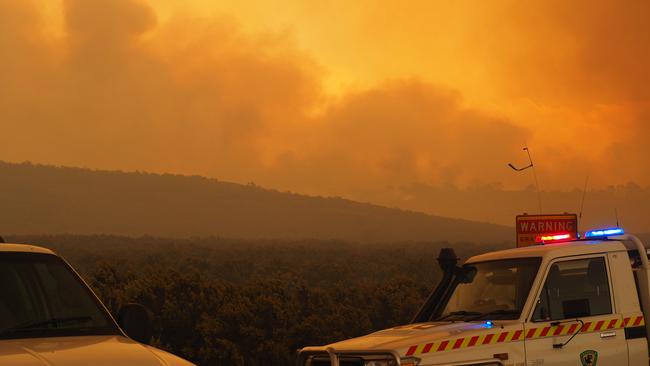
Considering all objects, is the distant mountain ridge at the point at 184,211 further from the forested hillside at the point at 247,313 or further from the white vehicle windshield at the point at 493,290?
the white vehicle windshield at the point at 493,290

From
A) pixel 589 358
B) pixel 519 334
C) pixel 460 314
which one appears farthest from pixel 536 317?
pixel 460 314


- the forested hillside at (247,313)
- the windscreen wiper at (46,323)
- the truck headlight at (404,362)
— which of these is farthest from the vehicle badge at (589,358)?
the forested hillside at (247,313)

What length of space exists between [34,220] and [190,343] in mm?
139431

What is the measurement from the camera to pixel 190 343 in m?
34.5

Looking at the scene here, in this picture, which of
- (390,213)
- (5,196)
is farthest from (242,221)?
(5,196)

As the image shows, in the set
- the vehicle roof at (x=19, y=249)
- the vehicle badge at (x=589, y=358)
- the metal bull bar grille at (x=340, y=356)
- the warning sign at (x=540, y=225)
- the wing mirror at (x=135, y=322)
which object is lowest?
the vehicle badge at (x=589, y=358)

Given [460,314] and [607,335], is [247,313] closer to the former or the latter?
[460,314]

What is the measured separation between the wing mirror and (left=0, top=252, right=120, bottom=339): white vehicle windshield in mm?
73

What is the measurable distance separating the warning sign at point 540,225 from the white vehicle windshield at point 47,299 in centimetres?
1123

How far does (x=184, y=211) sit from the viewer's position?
188m

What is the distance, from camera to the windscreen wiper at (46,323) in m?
6.55

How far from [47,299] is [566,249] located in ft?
14.8

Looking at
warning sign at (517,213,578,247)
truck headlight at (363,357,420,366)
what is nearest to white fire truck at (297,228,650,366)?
truck headlight at (363,357,420,366)

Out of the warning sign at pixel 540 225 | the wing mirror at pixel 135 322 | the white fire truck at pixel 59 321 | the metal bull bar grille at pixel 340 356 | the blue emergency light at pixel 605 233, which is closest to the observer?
the white fire truck at pixel 59 321
